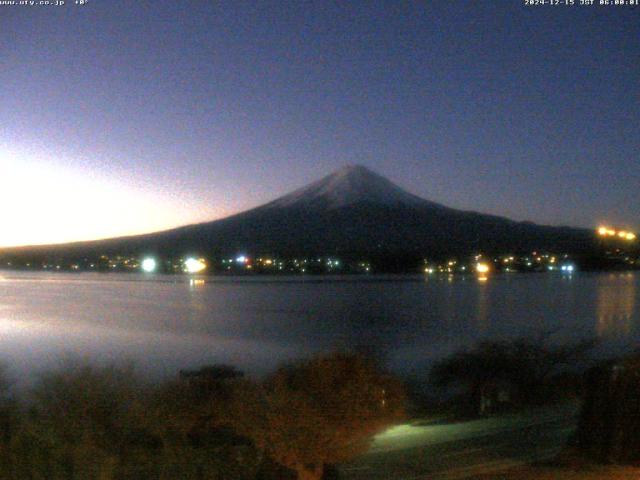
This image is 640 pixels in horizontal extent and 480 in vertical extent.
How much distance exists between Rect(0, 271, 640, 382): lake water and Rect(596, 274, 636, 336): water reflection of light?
0.09 meters

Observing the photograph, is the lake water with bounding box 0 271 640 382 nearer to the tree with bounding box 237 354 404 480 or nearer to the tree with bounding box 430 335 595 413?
the tree with bounding box 430 335 595 413

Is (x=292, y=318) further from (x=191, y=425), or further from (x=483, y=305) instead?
(x=191, y=425)

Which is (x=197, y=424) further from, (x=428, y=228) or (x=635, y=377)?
(x=428, y=228)

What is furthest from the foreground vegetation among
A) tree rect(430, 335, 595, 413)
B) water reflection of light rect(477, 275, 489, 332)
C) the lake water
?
water reflection of light rect(477, 275, 489, 332)

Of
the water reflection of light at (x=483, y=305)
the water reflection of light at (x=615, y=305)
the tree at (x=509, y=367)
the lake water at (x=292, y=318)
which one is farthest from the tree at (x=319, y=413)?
the water reflection of light at (x=483, y=305)

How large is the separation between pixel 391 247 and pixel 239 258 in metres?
13.6

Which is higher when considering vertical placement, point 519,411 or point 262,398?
point 262,398

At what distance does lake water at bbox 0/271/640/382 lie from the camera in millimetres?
27078

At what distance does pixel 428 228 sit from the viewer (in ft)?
275

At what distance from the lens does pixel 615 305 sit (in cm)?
4359

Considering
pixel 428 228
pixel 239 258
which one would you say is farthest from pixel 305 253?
pixel 428 228

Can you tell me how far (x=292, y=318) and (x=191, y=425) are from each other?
2729 centimetres

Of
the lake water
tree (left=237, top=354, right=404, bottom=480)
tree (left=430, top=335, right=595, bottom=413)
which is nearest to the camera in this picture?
tree (left=237, top=354, right=404, bottom=480)

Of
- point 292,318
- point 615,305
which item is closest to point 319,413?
point 292,318
